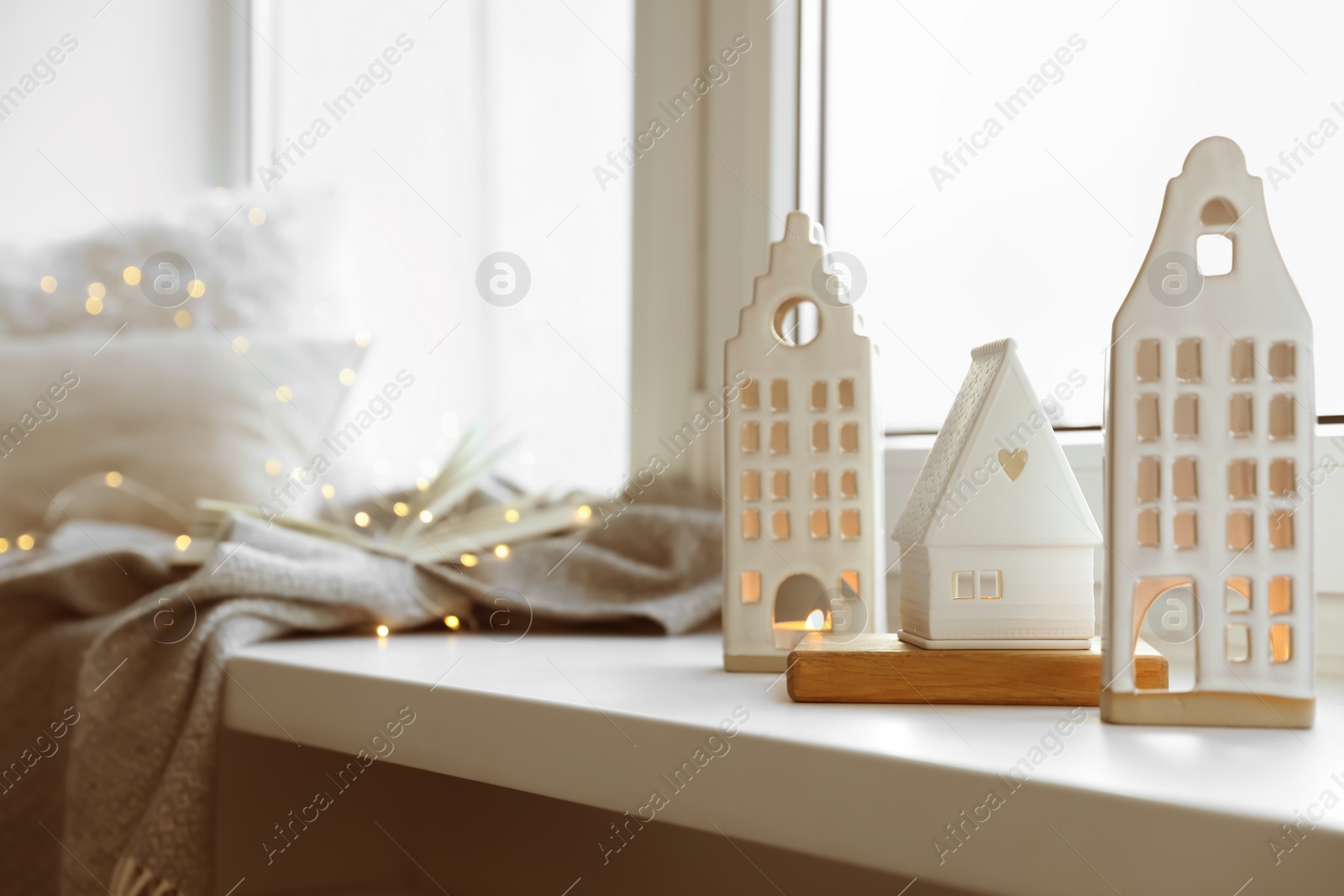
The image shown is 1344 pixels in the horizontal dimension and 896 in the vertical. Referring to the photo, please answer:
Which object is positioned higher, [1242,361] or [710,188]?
[710,188]

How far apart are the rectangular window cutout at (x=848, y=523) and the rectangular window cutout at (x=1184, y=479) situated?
22 cm

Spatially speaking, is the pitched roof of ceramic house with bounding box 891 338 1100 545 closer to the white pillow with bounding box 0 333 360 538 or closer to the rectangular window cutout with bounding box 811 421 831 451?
the rectangular window cutout with bounding box 811 421 831 451

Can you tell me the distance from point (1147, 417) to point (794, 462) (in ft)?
0.77

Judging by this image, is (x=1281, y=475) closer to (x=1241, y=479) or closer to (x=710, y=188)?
(x=1241, y=479)

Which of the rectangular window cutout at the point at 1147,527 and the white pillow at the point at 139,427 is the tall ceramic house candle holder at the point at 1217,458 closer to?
the rectangular window cutout at the point at 1147,527

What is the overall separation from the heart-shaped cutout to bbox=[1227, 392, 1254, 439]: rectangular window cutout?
0.35 ft

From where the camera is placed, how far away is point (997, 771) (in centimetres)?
42

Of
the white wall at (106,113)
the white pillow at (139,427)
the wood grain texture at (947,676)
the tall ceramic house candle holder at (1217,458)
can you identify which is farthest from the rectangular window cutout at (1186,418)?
the white wall at (106,113)

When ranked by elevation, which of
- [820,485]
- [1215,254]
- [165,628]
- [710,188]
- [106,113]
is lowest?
[165,628]

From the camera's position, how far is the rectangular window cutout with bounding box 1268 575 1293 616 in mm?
509

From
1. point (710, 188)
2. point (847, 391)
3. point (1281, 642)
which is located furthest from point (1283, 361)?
point (710, 188)

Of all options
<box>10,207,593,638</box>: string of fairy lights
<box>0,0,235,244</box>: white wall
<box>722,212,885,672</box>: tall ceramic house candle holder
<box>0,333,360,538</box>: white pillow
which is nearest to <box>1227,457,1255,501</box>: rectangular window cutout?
<box>722,212,885,672</box>: tall ceramic house candle holder

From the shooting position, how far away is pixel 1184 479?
1.72 ft

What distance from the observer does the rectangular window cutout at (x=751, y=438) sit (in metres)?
0.70
